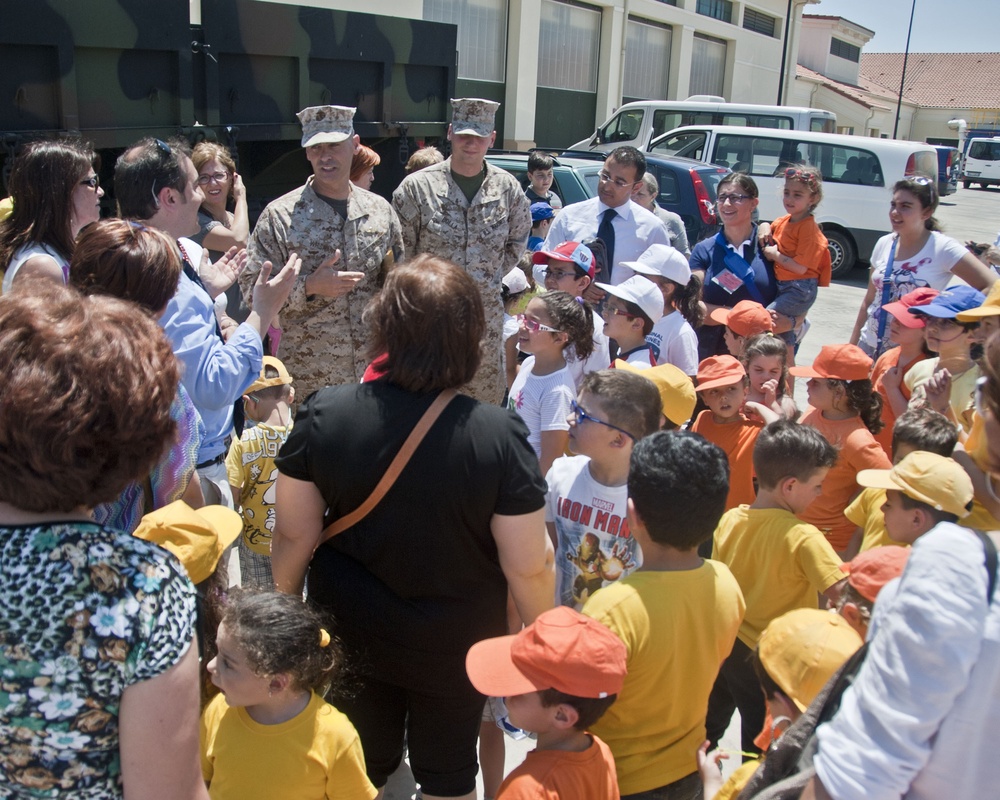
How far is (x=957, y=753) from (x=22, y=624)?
51.3 inches

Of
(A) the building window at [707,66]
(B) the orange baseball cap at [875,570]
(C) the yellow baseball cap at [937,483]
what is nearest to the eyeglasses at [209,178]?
(C) the yellow baseball cap at [937,483]

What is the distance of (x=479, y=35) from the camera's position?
749 inches

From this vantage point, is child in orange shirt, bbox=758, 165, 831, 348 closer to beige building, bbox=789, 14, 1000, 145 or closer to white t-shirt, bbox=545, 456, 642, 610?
white t-shirt, bbox=545, 456, 642, 610

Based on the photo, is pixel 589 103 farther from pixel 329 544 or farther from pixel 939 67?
pixel 939 67

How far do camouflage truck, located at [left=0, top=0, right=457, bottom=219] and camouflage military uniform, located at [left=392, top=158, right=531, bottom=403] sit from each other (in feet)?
8.08

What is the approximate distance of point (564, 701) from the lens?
1.80 metres

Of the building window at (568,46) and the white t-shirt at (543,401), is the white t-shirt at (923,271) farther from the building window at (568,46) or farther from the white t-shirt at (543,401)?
the building window at (568,46)

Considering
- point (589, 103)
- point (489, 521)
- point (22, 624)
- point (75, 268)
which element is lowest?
point (489, 521)

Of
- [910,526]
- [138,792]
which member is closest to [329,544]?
[138,792]

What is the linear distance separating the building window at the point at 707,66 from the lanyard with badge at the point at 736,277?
24.3 metres

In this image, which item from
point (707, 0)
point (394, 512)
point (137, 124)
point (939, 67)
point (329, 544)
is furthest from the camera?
point (939, 67)

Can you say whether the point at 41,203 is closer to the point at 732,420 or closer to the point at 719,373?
the point at 719,373

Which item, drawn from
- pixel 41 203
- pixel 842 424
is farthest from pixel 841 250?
pixel 41 203

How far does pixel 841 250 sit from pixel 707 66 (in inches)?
676
